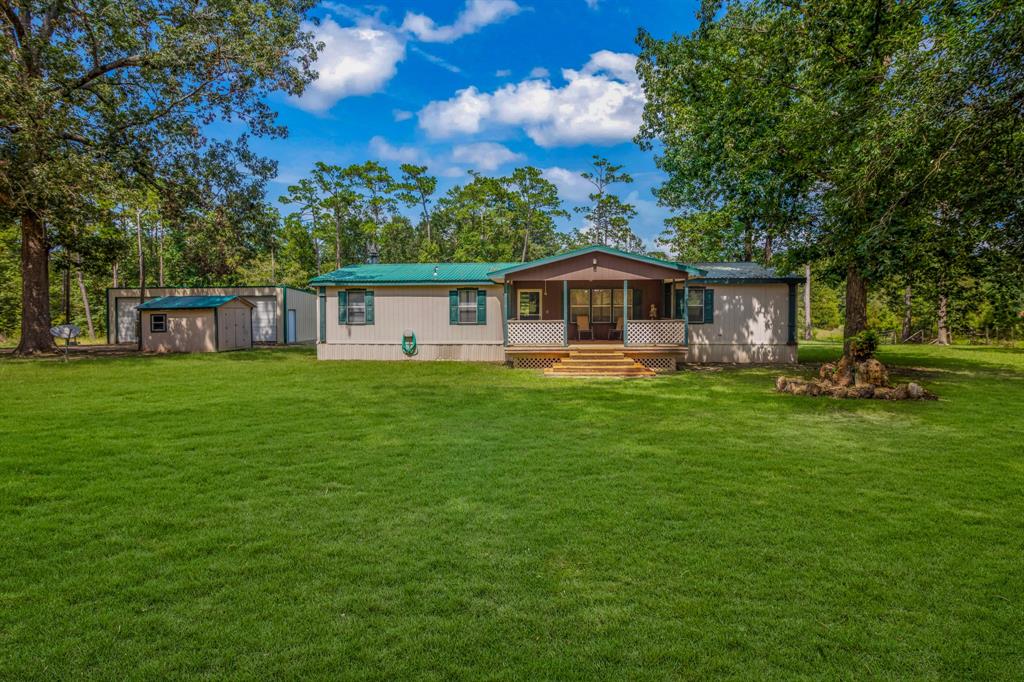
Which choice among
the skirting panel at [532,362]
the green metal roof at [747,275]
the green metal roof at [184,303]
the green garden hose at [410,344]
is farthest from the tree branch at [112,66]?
the green metal roof at [747,275]

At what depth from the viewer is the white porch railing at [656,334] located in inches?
602

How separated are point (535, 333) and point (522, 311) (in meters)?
3.19

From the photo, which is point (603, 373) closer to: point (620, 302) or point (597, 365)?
point (597, 365)

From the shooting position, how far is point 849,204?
7398mm

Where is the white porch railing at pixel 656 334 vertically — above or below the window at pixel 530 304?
below

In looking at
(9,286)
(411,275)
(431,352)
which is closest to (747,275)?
(431,352)

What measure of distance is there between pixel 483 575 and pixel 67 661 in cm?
220

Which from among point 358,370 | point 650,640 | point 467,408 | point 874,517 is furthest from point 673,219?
point 650,640

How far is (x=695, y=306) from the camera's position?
56.6 ft

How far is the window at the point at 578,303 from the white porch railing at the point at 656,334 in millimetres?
3397

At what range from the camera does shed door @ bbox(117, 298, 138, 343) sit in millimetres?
26656

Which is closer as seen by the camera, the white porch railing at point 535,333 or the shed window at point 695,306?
the white porch railing at point 535,333

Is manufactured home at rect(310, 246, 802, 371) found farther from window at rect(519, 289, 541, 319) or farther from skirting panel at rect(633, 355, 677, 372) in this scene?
skirting panel at rect(633, 355, 677, 372)

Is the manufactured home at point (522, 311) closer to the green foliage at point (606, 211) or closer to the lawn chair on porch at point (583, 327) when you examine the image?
the lawn chair on porch at point (583, 327)
